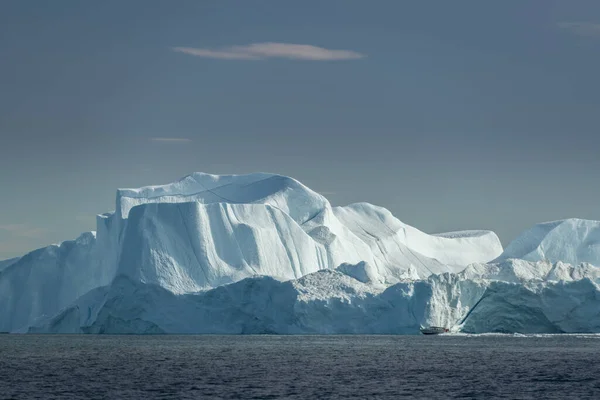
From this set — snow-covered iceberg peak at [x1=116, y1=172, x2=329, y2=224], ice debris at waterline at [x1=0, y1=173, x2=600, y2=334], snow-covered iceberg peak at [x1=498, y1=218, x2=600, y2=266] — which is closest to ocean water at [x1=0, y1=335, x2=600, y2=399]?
ice debris at waterline at [x1=0, y1=173, x2=600, y2=334]

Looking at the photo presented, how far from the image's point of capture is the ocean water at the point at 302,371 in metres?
37.2

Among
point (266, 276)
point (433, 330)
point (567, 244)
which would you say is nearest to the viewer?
point (266, 276)

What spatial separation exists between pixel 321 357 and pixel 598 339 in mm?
26402

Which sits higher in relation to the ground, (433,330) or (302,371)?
(433,330)

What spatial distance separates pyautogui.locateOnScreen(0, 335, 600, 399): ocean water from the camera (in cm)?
3725

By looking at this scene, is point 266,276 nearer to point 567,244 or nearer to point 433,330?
point 433,330

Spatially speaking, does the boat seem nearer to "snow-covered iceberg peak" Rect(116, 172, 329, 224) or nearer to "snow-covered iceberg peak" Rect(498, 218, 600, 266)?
"snow-covered iceberg peak" Rect(498, 218, 600, 266)

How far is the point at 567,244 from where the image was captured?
89500mm

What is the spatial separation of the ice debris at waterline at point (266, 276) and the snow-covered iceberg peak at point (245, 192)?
106mm

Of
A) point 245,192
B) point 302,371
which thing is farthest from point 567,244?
point 302,371

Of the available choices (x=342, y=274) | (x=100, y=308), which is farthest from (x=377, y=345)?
(x=100, y=308)

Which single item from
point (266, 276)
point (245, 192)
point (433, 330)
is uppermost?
point (245, 192)

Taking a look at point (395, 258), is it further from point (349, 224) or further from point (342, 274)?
point (342, 274)

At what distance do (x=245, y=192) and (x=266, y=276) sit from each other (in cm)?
2190
